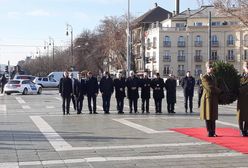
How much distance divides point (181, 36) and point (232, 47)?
1032 cm

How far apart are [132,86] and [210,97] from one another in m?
8.94

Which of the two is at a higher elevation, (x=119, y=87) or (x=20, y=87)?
(x=119, y=87)

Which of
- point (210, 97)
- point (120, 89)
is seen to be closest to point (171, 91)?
point (120, 89)

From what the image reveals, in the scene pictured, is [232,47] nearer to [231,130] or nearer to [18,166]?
[231,130]

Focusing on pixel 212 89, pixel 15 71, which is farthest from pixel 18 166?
pixel 15 71

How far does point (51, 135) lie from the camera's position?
45.5ft

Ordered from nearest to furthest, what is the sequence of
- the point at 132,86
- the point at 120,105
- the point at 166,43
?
the point at 120,105, the point at 132,86, the point at 166,43

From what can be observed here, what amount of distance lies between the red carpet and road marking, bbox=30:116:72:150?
3.69 meters

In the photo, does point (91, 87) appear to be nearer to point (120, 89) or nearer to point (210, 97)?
point (120, 89)

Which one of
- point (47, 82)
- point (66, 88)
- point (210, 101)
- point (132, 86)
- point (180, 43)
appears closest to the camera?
point (210, 101)

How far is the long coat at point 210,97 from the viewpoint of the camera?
13.4m

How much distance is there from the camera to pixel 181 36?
3846 inches

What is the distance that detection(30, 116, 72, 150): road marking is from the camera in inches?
470

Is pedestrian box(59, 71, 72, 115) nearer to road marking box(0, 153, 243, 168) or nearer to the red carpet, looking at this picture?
the red carpet
